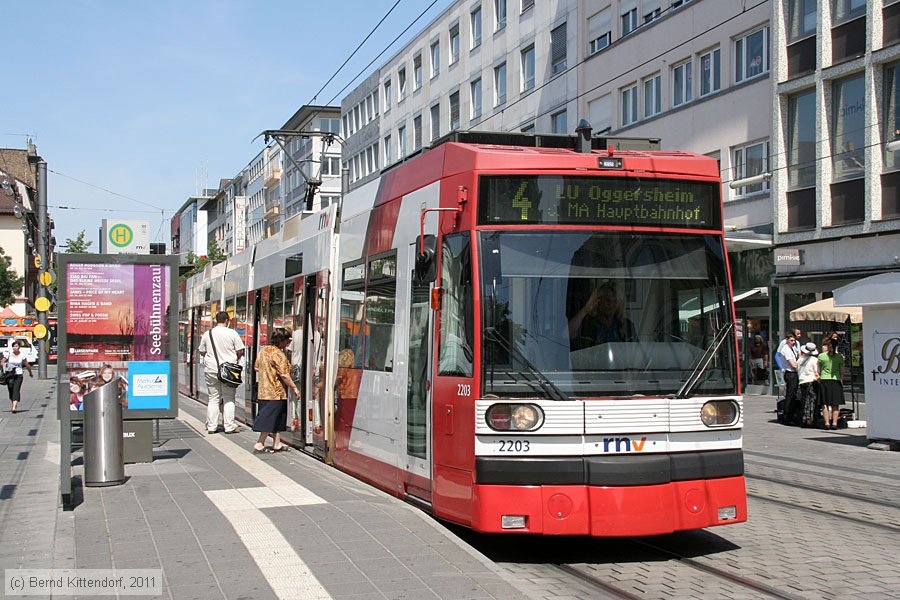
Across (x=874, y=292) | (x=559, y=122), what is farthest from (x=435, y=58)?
(x=874, y=292)

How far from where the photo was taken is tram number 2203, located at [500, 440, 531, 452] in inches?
275

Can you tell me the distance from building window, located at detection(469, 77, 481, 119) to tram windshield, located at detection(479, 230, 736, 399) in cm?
3885

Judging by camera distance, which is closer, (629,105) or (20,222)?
(629,105)

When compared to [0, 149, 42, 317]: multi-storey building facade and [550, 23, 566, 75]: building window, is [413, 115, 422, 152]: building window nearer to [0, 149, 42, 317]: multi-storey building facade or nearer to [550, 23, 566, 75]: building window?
[550, 23, 566, 75]: building window

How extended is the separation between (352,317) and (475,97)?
37128mm

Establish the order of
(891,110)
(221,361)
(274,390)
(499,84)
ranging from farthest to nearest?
1. (499,84)
2. (891,110)
3. (221,361)
4. (274,390)

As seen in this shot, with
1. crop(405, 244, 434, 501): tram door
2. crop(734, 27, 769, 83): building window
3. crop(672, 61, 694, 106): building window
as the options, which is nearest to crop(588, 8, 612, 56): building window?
crop(672, 61, 694, 106): building window

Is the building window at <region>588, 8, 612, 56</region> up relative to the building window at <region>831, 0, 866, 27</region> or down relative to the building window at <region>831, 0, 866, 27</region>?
up

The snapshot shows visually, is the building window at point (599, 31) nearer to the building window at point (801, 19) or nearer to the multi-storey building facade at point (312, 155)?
the building window at point (801, 19)

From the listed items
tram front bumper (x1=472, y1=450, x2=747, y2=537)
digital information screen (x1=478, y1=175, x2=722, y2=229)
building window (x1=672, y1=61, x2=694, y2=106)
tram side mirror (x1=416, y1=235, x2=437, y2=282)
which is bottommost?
tram front bumper (x1=472, y1=450, x2=747, y2=537)

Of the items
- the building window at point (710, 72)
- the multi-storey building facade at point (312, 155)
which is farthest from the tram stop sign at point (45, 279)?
the multi-storey building facade at point (312, 155)

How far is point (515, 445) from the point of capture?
6.99m

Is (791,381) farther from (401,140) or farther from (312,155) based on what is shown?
(312,155)

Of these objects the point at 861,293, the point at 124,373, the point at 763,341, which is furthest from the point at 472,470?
the point at 763,341
